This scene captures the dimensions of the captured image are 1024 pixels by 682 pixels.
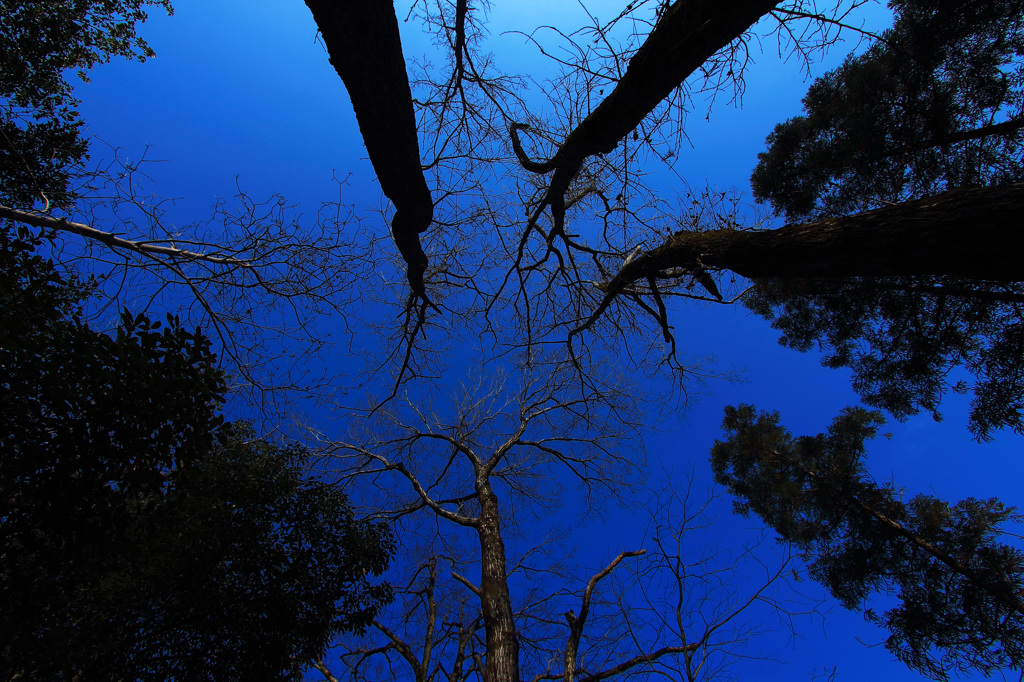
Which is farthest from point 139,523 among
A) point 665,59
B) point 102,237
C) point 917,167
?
point 917,167

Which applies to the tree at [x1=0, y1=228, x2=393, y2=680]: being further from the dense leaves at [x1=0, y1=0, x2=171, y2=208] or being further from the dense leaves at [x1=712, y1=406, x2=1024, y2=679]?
the dense leaves at [x1=712, y1=406, x2=1024, y2=679]

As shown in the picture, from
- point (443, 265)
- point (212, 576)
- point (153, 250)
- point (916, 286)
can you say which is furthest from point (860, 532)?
point (153, 250)

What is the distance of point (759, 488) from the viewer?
23.5 feet

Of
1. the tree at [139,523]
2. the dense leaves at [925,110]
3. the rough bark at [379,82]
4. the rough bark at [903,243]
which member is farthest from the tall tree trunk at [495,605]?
the dense leaves at [925,110]

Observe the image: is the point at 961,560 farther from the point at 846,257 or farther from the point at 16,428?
the point at 16,428

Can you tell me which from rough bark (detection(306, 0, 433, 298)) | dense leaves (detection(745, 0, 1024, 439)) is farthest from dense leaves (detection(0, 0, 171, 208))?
dense leaves (detection(745, 0, 1024, 439))

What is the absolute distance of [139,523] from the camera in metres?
2.86

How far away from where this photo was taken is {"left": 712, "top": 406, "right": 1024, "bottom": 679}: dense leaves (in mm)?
4727

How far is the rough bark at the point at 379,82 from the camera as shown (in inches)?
82.0

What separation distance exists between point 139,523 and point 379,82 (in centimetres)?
347

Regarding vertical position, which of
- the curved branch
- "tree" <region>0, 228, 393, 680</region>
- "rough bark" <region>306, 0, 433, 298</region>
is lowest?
"tree" <region>0, 228, 393, 680</region>

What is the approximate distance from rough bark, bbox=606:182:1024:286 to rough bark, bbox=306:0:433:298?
2.76 metres

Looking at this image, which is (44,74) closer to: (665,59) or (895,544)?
(665,59)

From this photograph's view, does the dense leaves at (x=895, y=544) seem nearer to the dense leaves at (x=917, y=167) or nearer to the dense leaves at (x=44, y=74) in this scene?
the dense leaves at (x=917, y=167)
